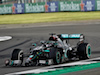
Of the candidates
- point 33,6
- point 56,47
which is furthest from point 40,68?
point 33,6

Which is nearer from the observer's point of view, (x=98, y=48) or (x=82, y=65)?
(x=82, y=65)

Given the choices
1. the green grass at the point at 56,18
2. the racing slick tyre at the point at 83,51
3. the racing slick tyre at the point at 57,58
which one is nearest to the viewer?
the racing slick tyre at the point at 57,58

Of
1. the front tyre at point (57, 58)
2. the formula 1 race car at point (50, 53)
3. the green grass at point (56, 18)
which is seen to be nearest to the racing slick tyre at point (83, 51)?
the formula 1 race car at point (50, 53)

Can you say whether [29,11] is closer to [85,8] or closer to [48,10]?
[48,10]

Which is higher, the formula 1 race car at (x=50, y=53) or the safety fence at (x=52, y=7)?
the safety fence at (x=52, y=7)

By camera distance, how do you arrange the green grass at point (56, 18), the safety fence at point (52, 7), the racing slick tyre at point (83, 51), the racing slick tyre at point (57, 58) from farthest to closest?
the safety fence at point (52, 7) < the green grass at point (56, 18) < the racing slick tyre at point (83, 51) < the racing slick tyre at point (57, 58)

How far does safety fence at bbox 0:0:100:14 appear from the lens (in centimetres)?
3881

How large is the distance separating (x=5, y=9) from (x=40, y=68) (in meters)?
35.4

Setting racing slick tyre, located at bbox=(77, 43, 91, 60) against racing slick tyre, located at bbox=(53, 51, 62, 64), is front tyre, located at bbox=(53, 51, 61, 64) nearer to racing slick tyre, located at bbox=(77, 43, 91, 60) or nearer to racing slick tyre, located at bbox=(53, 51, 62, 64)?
racing slick tyre, located at bbox=(53, 51, 62, 64)

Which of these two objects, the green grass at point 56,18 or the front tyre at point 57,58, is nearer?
the front tyre at point 57,58

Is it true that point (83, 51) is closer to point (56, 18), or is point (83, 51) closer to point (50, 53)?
point (50, 53)

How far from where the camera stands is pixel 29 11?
43031mm

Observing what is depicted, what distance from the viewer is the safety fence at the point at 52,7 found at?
3881 cm

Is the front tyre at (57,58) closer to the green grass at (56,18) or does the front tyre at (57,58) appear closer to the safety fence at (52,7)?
the green grass at (56,18)
